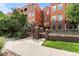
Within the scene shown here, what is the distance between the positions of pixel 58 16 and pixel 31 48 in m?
0.93

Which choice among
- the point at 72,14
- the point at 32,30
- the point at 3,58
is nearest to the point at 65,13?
the point at 72,14

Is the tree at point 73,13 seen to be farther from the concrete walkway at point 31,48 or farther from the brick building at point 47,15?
the concrete walkway at point 31,48

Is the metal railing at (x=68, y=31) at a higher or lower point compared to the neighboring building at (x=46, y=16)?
lower

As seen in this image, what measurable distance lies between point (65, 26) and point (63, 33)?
0.17 meters

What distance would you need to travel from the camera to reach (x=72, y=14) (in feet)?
14.9

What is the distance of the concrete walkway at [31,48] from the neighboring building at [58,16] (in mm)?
480

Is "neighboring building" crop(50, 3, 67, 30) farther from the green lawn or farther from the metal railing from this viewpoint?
the green lawn

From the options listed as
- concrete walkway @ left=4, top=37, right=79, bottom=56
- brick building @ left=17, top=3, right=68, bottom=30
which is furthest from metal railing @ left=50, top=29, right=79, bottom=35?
concrete walkway @ left=4, top=37, right=79, bottom=56

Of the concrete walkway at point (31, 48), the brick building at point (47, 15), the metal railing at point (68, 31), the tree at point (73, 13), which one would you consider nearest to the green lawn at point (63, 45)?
the concrete walkway at point (31, 48)

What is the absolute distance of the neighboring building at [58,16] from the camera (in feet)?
14.3

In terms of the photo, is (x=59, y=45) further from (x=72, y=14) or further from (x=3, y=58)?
(x=3, y=58)

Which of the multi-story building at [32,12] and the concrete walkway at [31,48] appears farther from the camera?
the multi-story building at [32,12]

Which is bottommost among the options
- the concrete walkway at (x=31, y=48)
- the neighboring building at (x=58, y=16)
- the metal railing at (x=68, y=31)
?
the concrete walkway at (x=31, y=48)

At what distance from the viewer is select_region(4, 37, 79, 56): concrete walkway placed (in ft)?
13.6
